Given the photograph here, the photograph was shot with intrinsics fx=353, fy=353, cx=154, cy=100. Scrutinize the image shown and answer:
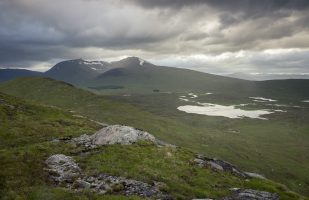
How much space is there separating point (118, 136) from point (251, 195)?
76.9 feet

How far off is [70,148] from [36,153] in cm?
601

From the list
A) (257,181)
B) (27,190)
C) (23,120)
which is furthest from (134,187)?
(23,120)

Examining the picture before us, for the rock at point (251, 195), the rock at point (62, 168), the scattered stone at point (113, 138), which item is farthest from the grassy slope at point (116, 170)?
the scattered stone at point (113, 138)

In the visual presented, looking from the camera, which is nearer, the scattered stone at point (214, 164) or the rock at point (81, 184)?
the rock at point (81, 184)

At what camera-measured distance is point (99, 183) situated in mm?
39312

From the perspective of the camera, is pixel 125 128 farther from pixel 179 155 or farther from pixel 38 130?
pixel 38 130

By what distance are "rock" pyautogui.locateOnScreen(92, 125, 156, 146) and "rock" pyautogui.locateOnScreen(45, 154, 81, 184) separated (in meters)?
8.89

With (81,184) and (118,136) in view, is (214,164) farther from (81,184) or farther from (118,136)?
(81,184)

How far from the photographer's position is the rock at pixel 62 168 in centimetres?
4066

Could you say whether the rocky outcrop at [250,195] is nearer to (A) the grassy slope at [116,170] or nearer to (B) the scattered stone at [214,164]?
(A) the grassy slope at [116,170]

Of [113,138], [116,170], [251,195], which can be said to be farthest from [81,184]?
[251,195]

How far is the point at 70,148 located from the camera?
176 ft

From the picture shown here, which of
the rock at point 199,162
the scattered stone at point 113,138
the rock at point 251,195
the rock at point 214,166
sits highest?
the scattered stone at point 113,138

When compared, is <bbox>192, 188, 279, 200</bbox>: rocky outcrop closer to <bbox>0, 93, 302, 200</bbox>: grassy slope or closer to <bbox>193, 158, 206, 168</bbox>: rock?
<bbox>0, 93, 302, 200</bbox>: grassy slope
